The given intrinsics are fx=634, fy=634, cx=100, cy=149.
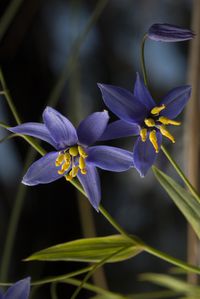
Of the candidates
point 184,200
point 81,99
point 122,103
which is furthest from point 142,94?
point 81,99

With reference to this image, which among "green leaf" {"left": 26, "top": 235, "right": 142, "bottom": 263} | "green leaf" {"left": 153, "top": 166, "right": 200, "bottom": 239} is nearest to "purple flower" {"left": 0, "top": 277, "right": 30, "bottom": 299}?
"green leaf" {"left": 26, "top": 235, "right": 142, "bottom": 263}

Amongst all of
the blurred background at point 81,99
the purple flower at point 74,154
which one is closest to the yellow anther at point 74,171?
the purple flower at point 74,154

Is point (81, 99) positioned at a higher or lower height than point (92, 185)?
higher

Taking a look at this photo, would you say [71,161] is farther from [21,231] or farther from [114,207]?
[114,207]

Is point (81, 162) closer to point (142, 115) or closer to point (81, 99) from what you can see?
point (142, 115)

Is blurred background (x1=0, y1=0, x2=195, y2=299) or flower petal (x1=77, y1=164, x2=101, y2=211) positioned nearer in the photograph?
flower petal (x1=77, y1=164, x2=101, y2=211)

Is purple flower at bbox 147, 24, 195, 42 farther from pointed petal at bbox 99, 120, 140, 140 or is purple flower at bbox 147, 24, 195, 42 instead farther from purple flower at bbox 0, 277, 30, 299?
purple flower at bbox 0, 277, 30, 299

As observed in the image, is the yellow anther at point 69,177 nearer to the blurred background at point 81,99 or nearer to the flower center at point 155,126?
the flower center at point 155,126
